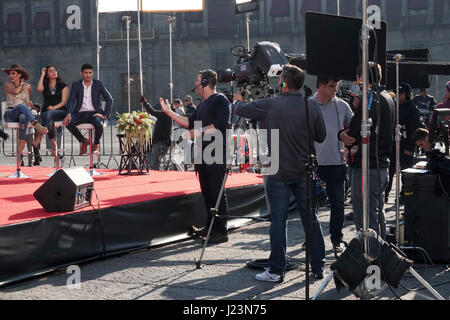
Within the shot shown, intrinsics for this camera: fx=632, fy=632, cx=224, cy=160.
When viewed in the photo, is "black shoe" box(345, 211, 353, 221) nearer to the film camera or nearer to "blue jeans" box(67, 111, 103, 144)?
the film camera

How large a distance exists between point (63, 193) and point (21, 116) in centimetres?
423

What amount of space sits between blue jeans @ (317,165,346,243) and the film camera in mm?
1069

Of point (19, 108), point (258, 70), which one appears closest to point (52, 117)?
point (19, 108)

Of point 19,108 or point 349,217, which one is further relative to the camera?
point 19,108

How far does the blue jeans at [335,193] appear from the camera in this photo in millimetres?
6539

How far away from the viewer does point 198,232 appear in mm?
7332

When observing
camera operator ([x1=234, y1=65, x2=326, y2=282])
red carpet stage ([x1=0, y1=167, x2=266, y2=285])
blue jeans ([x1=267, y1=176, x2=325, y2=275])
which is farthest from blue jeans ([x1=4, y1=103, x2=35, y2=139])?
blue jeans ([x1=267, y1=176, x2=325, y2=275])

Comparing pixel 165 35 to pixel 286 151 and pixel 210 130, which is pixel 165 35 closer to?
pixel 210 130

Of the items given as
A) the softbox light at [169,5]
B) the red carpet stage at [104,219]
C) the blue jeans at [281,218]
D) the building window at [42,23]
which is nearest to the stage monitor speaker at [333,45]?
the blue jeans at [281,218]

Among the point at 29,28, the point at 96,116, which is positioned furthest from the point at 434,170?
the point at 29,28

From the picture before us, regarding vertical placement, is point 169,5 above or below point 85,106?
above

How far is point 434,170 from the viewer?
5832 millimetres

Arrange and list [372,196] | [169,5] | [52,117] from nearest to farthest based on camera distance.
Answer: [372,196]
[52,117]
[169,5]

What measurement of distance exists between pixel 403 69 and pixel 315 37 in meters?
3.34
